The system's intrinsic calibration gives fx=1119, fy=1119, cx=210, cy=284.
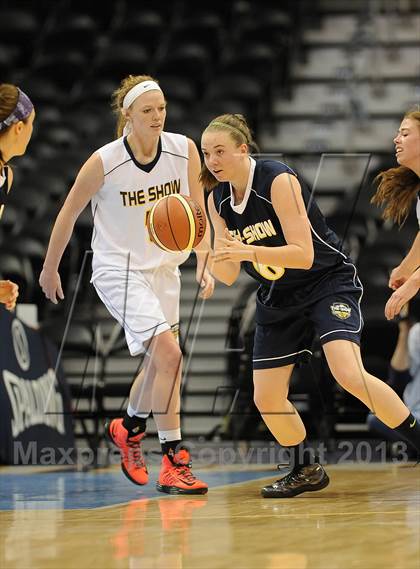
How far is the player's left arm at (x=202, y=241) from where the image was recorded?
5.35 m

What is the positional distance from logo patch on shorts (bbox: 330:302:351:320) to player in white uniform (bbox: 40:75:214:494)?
703mm

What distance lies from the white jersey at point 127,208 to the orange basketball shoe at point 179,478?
0.92m

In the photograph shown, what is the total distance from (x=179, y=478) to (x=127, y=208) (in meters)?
1.30

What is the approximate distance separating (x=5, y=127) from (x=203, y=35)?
8504mm

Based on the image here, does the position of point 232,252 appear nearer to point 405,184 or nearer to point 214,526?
point 214,526

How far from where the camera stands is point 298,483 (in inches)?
202

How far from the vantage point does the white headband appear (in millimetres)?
5250

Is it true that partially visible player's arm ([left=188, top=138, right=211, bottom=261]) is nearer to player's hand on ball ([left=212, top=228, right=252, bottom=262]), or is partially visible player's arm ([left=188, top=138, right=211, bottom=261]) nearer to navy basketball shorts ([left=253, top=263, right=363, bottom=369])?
navy basketball shorts ([left=253, top=263, right=363, bottom=369])

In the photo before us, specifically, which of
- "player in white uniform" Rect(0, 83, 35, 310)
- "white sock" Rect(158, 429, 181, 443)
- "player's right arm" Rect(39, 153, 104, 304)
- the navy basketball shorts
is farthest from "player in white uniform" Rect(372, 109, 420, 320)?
"player in white uniform" Rect(0, 83, 35, 310)

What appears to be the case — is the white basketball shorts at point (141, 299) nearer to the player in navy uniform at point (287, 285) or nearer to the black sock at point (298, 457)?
the player in navy uniform at point (287, 285)

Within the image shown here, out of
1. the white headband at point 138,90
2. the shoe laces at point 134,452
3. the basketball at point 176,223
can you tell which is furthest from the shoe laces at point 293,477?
the white headband at point 138,90

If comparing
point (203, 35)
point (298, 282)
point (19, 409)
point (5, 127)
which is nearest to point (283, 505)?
point (298, 282)

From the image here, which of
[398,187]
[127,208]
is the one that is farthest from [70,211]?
[398,187]

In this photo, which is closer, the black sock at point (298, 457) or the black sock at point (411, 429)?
the black sock at point (411, 429)
